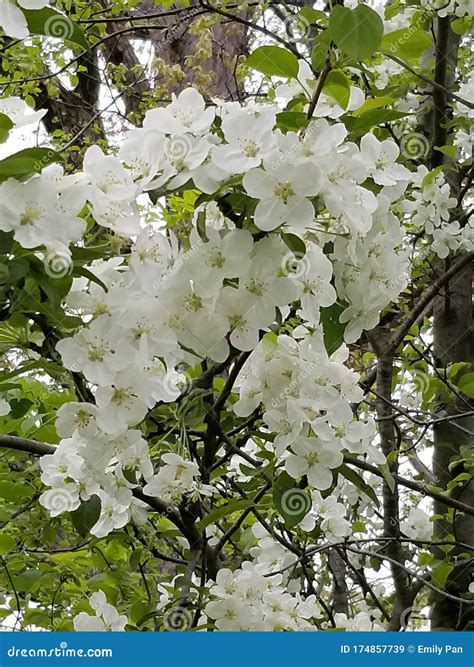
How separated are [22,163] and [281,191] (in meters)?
0.24

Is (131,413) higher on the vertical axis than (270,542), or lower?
lower

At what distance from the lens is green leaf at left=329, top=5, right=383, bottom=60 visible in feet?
2.51

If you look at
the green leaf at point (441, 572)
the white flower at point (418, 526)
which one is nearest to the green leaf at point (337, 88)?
the green leaf at point (441, 572)

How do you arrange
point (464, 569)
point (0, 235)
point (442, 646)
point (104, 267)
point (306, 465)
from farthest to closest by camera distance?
point (464, 569) → point (442, 646) → point (306, 465) → point (104, 267) → point (0, 235)

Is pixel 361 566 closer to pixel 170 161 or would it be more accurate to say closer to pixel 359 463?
pixel 359 463

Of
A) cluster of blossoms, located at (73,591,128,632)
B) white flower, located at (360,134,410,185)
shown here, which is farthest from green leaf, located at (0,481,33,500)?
white flower, located at (360,134,410,185)

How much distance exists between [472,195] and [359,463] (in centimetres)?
209

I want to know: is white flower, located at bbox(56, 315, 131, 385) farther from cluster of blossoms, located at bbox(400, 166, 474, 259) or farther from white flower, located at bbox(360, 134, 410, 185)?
cluster of blossoms, located at bbox(400, 166, 474, 259)

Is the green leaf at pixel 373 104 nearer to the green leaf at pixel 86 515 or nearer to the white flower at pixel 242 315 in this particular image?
the white flower at pixel 242 315

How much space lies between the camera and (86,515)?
1018 millimetres

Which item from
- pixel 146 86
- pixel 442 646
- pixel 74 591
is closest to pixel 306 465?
pixel 442 646

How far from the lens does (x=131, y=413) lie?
80 centimetres

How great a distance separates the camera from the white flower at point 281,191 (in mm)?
728

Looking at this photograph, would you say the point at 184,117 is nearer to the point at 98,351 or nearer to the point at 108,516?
the point at 98,351
